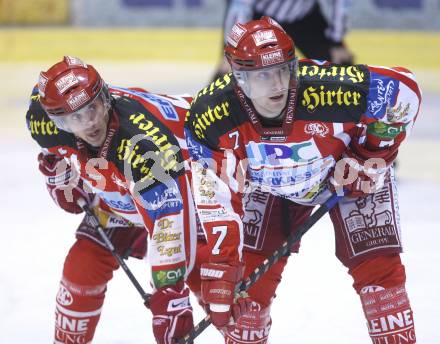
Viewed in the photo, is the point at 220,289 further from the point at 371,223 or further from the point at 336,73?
the point at 336,73

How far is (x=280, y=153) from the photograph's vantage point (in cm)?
314

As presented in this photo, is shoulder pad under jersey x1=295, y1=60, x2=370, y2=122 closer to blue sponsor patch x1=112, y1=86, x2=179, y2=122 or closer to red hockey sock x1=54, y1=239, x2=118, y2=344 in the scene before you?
blue sponsor patch x1=112, y1=86, x2=179, y2=122

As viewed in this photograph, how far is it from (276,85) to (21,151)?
13.0ft

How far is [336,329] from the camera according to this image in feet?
12.8

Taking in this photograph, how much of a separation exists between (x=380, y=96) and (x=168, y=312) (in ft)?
3.04

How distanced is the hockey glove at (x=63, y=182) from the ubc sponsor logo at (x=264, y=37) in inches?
38.2

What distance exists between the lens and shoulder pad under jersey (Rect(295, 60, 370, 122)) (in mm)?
3082

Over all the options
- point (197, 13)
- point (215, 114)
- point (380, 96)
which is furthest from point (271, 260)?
point (197, 13)

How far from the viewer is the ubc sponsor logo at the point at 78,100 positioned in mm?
3176

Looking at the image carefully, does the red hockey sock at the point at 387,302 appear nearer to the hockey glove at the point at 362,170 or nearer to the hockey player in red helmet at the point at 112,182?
the hockey glove at the point at 362,170

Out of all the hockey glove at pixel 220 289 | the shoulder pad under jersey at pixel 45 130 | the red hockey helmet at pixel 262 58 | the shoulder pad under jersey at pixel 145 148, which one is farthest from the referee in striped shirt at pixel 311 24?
the hockey glove at pixel 220 289

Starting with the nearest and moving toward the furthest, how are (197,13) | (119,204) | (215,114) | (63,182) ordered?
(215,114) < (119,204) < (63,182) < (197,13)

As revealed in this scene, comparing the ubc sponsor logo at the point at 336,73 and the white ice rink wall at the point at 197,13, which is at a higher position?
the ubc sponsor logo at the point at 336,73

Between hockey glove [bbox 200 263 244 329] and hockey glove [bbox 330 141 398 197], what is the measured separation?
45 cm
